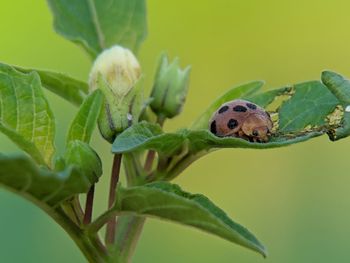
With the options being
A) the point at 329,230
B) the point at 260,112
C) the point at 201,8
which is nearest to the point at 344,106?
the point at 260,112

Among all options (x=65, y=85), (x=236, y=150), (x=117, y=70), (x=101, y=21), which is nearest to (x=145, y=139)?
(x=117, y=70)

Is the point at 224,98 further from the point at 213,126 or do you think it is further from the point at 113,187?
the point at 113,187

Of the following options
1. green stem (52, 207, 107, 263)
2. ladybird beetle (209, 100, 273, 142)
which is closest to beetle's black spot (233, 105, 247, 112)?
ladybird beetle (209, 100, 273, 142)

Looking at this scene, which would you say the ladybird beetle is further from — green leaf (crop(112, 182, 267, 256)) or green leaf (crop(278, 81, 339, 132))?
green leaf (crop(112, 182, 267, 256))

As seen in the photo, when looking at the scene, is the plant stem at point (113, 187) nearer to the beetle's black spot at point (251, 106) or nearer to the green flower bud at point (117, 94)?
the green flower bud at point (117, 94)

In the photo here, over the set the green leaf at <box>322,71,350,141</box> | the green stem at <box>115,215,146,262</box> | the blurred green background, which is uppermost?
the green leaf at <box>322,71,350,141</box>

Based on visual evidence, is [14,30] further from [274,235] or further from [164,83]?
[164,83]
